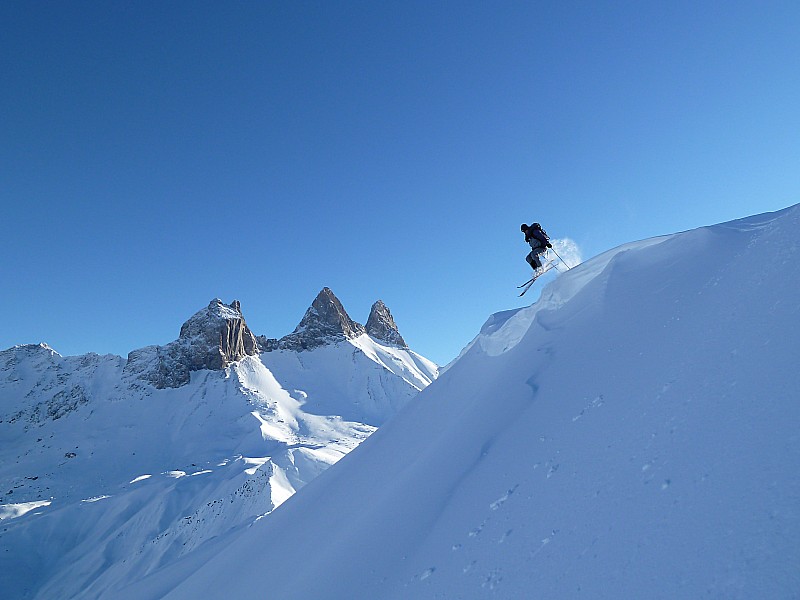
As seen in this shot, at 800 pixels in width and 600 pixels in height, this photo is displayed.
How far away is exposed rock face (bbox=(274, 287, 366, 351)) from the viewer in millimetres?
111938

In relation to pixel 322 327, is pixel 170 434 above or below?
below

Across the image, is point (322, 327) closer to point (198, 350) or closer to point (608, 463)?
point (198, 350)

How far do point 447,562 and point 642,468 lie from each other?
2.08 metres

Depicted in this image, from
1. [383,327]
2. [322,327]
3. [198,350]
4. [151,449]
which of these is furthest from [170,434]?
[383,327]

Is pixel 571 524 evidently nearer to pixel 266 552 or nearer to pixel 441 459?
pixel 441 459

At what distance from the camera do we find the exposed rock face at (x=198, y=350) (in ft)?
297

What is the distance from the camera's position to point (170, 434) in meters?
74.8

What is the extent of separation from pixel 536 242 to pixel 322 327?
4256 inches

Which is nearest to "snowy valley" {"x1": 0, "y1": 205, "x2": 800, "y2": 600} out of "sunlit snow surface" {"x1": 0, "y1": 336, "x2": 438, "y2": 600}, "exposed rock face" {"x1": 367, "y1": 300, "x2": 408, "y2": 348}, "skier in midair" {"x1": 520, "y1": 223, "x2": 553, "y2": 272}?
"skier in midair" {"x1": 520, "y1": 223, "x2": 553, "y2": 272}

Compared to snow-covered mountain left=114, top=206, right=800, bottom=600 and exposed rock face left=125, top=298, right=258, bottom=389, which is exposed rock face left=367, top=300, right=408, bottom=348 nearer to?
exposed rock face left=125, top=298, right=258, bottom=389

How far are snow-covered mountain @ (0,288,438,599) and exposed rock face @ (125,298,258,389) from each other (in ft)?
1.05

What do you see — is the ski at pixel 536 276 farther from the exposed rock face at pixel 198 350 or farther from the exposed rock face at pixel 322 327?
the exposed rock face at pixel 322 327

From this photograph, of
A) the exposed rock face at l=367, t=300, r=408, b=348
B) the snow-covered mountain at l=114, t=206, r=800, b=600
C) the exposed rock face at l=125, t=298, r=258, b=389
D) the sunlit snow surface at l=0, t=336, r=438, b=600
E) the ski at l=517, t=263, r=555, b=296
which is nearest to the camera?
the snow-covered mountain at l=114, t=206, r=800, b=600

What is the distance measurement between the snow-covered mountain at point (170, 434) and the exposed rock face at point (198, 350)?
0.32 meters
